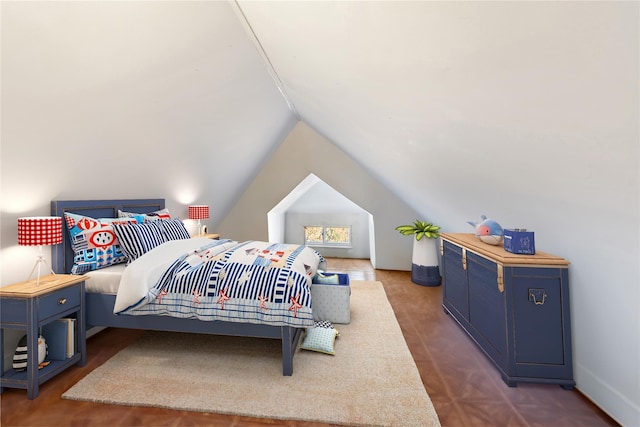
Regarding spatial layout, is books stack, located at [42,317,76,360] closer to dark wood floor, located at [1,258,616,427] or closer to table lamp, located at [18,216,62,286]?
dark wood floor, located at [1,258,616,427]

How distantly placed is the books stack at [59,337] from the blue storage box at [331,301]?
75.7 inches

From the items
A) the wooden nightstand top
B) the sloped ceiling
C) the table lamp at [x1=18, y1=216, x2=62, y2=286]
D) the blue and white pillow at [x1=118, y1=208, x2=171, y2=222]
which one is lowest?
the wooden nightstand top

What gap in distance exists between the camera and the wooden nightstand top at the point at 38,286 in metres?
1.62

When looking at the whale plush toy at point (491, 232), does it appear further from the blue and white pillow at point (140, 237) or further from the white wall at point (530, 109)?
the blue and white pillow at point (140, 237)

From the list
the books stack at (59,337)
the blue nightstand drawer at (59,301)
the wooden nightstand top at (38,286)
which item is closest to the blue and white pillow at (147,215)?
the wooden nightstand top at (38,286)

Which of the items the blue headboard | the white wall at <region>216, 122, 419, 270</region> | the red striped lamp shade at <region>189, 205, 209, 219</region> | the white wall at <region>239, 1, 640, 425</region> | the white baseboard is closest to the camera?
the white wall at <region>239, 1, 640, 425</region>

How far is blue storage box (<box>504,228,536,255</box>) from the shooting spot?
5.88 feet

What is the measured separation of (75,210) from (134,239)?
568mm

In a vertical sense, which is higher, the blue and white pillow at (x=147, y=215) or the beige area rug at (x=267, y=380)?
the blue and white pillow at (x=147, y=215)

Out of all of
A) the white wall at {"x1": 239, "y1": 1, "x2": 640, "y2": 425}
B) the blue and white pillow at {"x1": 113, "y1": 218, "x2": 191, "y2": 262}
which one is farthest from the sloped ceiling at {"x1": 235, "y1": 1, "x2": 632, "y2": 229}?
the blue and white pillow at {"x1": 113, "y1": 218, "x2": 191, "y2": 262}

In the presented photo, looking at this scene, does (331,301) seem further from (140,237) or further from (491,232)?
(140,237)

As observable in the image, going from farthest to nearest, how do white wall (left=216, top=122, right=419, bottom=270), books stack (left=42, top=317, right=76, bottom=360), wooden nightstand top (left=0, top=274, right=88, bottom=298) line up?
white wall (left=216, top=122, right=419, bottom=270) < books stack (left=42, top=317, right=76, bottom=360) < wooden nightstand top (left=0, top=274, right=88, bottom=298)

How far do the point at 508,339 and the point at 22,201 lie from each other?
11.9 ft

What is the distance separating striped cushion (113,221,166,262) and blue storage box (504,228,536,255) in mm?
3048
